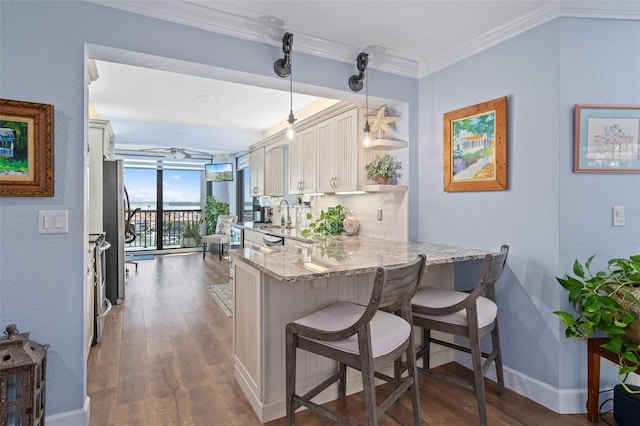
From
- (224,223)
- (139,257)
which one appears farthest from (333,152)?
(139,257)

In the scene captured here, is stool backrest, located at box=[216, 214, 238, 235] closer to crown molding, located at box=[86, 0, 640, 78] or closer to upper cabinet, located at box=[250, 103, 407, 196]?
upper cabinet, located at box=[250, 103, 407, 196]

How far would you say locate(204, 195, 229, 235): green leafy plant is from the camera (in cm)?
879

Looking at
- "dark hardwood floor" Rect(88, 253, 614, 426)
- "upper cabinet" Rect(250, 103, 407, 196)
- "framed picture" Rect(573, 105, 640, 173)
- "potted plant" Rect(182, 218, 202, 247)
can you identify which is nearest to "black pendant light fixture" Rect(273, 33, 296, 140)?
"upper cabinet" Rect(250, 103, 407, 196)

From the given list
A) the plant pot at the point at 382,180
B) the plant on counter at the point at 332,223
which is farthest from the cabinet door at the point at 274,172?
the plant pot at the point at 382,180

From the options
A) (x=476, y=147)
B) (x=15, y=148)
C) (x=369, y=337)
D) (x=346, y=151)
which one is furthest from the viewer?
(x=346, y=151)

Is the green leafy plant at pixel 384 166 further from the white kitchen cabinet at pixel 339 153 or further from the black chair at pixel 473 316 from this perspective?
the black chair at pixel 473 316

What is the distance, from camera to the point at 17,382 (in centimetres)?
153

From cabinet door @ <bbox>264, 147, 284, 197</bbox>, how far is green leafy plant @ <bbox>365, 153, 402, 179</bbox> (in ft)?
8.11

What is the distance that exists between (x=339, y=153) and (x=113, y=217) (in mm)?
2912

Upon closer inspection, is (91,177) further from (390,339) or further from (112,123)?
(390,339)

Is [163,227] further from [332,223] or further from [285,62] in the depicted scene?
[285,62]

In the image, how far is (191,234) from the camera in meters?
8.95

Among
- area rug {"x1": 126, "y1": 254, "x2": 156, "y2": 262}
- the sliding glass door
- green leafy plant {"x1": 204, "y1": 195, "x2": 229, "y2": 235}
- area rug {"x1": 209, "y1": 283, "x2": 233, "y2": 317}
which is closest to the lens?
area rug {"x1": 209, "y1": 283, "x2": 233, "y2": 317}

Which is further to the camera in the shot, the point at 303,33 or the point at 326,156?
the point at 326,156
